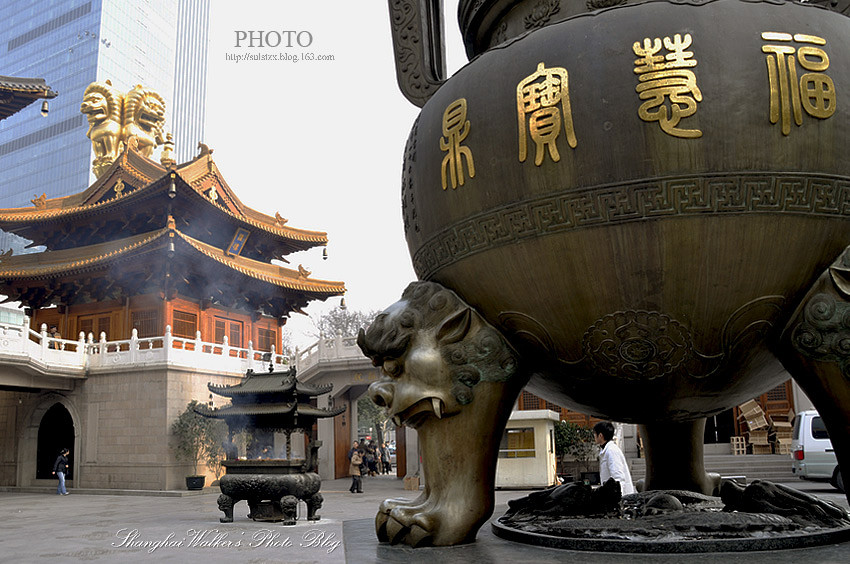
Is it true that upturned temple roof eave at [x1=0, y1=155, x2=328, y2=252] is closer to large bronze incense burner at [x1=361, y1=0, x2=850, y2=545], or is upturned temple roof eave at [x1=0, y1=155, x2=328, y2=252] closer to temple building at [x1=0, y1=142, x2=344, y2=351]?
temple building at [x1=0, y1=142, x2=344, y2=351]

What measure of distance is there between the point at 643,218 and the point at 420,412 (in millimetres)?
1081

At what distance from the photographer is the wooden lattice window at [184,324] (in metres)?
20.0

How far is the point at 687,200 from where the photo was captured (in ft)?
7.37

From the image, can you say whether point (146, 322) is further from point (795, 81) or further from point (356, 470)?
point (795, 81)

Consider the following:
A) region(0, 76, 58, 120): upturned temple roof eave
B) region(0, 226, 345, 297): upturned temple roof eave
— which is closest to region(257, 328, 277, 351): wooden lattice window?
region(0, 226, 345, 297): upturned temple roof eave

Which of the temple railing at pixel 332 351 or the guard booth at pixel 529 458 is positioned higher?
the temple railing at pixel 332 351

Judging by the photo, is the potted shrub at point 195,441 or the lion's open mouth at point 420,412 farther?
the potted shrub at point 195,441

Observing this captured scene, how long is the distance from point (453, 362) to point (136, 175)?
21.1 metres

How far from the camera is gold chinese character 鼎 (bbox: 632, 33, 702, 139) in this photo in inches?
89.4

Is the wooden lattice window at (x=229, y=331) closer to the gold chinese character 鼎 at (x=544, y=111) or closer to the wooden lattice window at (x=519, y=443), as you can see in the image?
the wooden lattice window at (x=519, y=443)

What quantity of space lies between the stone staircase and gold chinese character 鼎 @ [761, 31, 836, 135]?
12932 millimetres

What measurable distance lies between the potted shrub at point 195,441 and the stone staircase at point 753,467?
400 inches

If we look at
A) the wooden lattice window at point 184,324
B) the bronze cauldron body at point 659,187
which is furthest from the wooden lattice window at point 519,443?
the bronze cauldron body at point 659,187

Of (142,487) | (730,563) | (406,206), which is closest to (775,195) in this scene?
(730,563)
